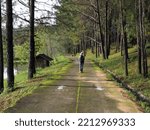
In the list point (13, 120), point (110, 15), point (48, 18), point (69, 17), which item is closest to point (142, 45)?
point (48, 18)

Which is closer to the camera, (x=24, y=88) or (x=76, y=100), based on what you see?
(x=76, y=100)

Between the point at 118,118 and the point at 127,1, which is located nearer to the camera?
the point at 118,118

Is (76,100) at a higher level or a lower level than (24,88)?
lower

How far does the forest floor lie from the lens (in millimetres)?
14892

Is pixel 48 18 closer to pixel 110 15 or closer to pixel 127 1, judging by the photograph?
pixel 127 1

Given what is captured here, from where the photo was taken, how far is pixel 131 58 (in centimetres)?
3756

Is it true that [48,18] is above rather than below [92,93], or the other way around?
above

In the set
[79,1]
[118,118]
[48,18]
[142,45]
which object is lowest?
[118,118]

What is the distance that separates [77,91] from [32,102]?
3731 millimetres

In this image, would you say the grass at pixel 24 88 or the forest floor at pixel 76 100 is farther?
the grass at pixel 24 88

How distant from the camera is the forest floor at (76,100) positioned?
1489cm

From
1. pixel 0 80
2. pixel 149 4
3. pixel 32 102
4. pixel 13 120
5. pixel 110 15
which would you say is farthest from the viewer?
pixel 110 15

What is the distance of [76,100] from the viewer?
16.8 m

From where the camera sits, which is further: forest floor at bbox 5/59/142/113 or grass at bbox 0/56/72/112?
grass at bbox 0/56/72/112
